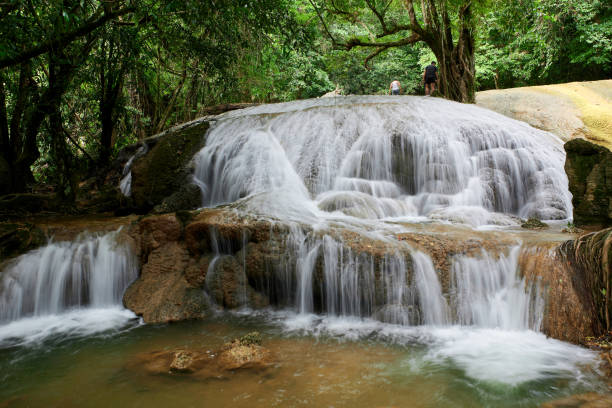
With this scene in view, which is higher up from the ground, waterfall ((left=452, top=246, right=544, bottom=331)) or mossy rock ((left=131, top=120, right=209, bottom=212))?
mossy rock ((left=131, top=120, right=209, bottom=212))

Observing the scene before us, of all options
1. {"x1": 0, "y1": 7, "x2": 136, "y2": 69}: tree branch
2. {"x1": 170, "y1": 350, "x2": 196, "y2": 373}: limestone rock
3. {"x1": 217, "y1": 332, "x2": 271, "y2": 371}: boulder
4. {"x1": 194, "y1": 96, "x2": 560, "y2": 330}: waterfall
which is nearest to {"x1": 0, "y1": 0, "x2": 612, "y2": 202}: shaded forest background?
{"x1": 0, "y1": 7, "x2": 136, "y2": 69}: tree branch

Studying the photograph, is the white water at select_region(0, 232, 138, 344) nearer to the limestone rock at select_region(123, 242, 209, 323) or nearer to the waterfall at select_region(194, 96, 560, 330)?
the limestone rock at select_region(123, 242, 209, 323)

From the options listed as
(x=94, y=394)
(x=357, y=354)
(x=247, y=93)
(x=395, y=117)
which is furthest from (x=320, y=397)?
(x=247, y=93)

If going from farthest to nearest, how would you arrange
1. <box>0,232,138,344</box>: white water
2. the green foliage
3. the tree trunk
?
the green foliage
the tree trunk
<box>0,232,138,344</box>: white water

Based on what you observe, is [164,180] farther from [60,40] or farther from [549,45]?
[549,45]

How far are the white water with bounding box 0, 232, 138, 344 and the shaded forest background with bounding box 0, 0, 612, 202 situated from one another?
2868 millimetres

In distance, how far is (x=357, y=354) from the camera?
3.59m

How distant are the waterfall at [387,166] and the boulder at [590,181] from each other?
1193 millimetres

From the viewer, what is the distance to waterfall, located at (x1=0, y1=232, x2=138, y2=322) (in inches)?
203

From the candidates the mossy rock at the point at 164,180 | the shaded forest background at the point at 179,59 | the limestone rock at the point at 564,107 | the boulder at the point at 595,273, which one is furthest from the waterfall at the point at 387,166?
the limestone rock at the point at 564,107

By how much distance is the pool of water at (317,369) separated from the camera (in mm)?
2871

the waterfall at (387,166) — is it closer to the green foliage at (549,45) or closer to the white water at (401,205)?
the white water at (401,205)

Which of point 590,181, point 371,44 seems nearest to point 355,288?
point 590,181

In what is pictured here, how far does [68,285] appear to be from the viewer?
536 cm
